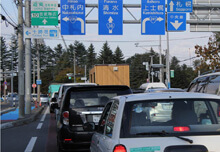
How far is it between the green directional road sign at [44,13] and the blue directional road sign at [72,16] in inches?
18.6

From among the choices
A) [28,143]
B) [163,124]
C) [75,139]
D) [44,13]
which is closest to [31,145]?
[28,143]

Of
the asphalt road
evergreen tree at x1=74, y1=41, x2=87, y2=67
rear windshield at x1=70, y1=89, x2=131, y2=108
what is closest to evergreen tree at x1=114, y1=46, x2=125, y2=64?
evergreen tree at x1=74, y1=41, x2=87, y2=67

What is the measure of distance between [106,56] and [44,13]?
9787 centimetres

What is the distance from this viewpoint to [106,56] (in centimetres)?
11875

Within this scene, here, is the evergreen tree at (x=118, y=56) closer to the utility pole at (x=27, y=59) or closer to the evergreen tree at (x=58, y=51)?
the evergreen tree at (x=58, y=51)

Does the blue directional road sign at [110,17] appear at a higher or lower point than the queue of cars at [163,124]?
higher

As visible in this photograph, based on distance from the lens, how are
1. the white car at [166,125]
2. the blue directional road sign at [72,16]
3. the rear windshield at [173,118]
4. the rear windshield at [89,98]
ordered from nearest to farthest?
the white car at [166,125], the rear windshield at [173,118], the rear windshield at [89,98], the blue directional road sign at [72,16]

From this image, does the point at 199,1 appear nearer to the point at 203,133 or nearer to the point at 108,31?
the point at 108,31

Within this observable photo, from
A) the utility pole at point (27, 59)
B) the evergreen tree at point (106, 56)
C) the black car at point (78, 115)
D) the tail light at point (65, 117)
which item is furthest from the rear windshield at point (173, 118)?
the evergreen tree at point (106, 56)

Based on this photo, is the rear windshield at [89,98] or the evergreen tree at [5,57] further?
the evergreen tree at [5,57]

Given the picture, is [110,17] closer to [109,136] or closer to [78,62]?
[109,136]

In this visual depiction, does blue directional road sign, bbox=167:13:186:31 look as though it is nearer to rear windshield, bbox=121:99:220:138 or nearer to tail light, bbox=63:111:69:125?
tail light, bbox=63:111:69:125

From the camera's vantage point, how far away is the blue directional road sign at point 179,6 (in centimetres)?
2170

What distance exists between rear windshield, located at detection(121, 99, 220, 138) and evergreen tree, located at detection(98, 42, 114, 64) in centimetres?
11196
